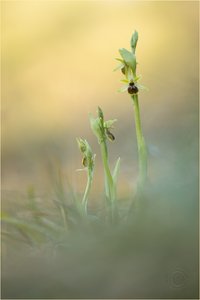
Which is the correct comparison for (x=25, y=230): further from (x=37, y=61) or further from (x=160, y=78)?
(x=37, y=61)

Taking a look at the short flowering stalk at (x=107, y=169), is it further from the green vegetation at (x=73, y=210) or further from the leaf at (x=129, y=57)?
the leaf at (x=129, y=57)

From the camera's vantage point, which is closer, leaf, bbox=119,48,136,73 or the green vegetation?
the green vegetation

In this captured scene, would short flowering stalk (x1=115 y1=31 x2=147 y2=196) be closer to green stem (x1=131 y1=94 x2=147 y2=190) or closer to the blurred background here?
green stem (x1=131 y1=94 x2=147 y2=190)

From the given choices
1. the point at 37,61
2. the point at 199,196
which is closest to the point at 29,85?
the point at 37,61

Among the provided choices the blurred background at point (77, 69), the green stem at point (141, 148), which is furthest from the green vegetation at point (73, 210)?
the blurred background at point (77, 69)

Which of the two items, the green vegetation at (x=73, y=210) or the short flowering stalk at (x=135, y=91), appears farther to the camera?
the short flowering stalk at (x=135, y=91)

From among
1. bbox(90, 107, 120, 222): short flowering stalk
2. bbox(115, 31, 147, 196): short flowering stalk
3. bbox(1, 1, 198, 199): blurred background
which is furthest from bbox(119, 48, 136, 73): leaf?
bbox(1, 1, 198, 199): blurred background

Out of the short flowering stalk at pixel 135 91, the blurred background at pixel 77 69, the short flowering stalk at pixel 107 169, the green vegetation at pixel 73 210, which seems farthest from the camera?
the blurred background at pixel 77 69

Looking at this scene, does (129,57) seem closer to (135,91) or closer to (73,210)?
(135,91)
